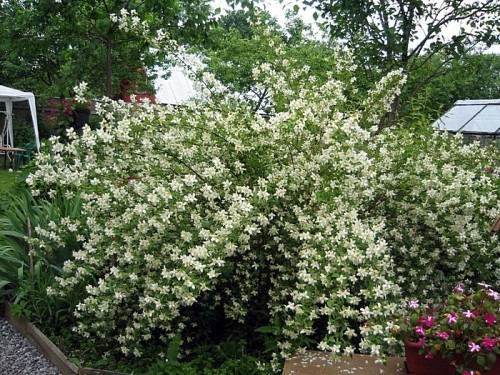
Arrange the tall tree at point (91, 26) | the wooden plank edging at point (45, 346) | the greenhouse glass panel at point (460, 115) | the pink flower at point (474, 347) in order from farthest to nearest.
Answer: the greenhouse glass panel at point (460, 115) → the tall tree at point (91, 26) → the wooden plank edging at point (45, 346) → the pink flower at point (474, 347)

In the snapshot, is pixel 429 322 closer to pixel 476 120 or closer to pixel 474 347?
pixel 474 347

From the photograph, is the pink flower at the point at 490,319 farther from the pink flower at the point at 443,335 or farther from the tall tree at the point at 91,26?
the tall tree at the point at 91,26

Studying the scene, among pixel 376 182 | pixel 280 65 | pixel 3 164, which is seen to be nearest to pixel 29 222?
pixel 280 65

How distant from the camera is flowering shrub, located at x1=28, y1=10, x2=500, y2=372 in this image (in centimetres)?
318

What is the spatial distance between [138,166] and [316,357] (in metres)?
1.57

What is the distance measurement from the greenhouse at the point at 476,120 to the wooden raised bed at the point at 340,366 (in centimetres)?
1097

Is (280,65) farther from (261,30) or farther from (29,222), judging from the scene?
(29,222)

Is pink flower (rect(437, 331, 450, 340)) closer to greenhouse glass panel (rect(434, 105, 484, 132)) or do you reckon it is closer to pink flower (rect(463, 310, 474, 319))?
pink flower (rect(463, 310, 474, 319))

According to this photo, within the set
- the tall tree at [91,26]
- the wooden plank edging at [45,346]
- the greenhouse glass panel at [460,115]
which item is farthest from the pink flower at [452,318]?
the greenhouse glass panel at [460,115]

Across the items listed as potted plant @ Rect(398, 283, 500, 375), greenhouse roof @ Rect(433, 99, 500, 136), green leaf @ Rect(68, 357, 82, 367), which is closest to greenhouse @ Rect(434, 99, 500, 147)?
greenhouse roof @ Rect(433, 99, 500, 136)

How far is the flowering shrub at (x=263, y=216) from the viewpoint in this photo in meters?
3.18

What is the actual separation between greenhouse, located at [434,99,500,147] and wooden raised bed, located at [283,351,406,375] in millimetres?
10968

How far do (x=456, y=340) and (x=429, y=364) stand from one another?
0.53 feet

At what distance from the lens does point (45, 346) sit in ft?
13.4
